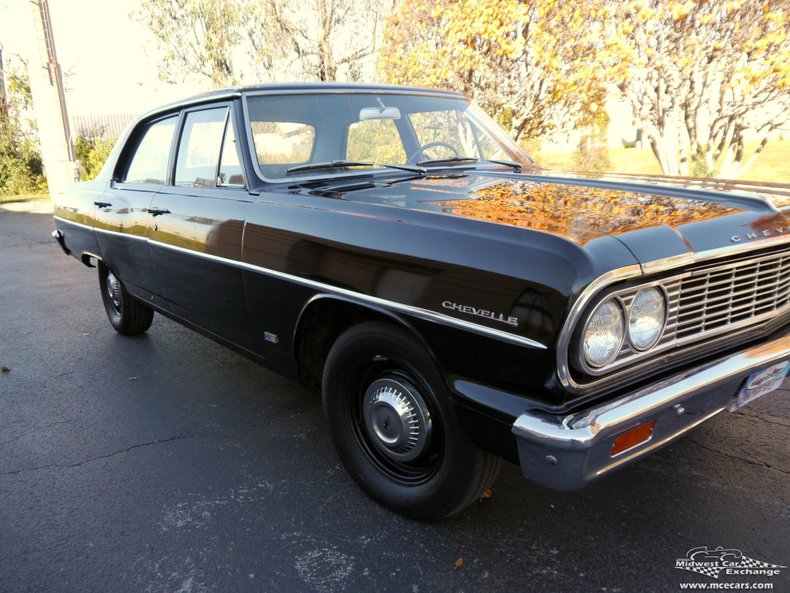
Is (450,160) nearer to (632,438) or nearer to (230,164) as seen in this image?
(230,164)

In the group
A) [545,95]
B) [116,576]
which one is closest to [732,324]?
[116,576]

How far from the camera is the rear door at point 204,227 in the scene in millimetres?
3059

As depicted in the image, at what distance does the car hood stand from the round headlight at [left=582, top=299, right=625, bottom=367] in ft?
0.60

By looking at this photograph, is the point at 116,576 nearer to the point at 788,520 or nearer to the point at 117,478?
the point at 117,478

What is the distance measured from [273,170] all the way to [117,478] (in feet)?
5.31

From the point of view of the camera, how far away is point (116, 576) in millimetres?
2236

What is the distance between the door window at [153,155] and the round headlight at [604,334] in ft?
9.44

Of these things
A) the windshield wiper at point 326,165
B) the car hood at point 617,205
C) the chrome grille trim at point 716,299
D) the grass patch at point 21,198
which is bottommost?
the grass patch at point 21,198

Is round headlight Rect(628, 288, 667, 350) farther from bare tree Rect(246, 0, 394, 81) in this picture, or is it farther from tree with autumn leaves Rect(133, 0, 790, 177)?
bare tree Rect(246, 0, 394, 81)

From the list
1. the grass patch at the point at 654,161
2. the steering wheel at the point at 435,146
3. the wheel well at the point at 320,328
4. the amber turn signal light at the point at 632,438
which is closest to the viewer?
the amber turn signal light at the point at 632,438

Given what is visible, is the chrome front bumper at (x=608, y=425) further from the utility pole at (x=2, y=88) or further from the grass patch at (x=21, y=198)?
the utility pole at (x=2, y=88)

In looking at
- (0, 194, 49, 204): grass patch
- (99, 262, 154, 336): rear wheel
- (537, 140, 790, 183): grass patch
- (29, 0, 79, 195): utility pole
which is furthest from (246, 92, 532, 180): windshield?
(0, 194, 49, 204): grass patch

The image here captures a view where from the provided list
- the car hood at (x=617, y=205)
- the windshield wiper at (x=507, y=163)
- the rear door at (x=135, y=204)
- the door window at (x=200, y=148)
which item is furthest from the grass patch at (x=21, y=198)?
the car hood at (x=617, y=205)

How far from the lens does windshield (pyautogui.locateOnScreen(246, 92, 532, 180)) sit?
315cm
